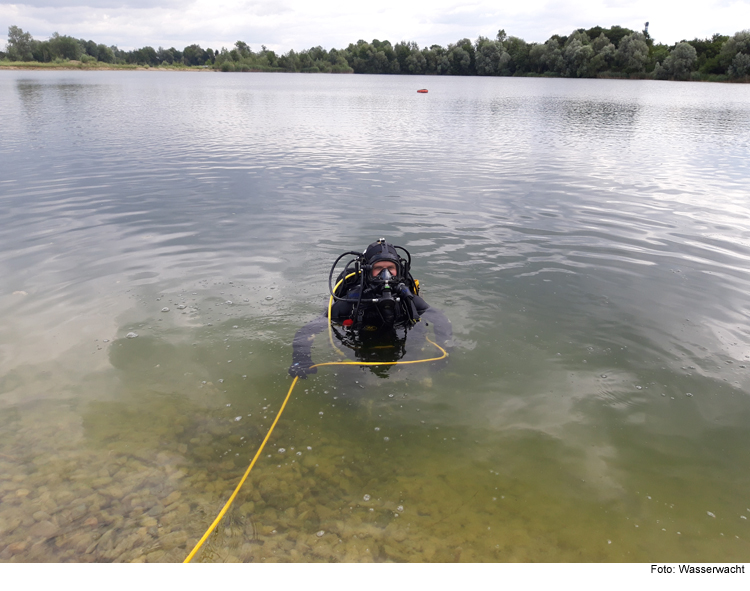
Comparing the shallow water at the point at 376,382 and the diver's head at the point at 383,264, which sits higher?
the diver's head at the point at 383,264

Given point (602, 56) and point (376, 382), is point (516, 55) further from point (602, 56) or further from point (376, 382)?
point (376, 382)

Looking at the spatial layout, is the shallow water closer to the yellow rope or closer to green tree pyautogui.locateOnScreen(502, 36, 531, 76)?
the yellow rope

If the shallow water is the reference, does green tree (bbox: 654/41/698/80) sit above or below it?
above

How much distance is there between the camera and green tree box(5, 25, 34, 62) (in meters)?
129

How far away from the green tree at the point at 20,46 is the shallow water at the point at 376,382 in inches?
6231

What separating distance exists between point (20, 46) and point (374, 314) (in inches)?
6900

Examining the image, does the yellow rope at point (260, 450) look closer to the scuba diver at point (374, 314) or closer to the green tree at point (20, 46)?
the scuba diver at point (374, 314)

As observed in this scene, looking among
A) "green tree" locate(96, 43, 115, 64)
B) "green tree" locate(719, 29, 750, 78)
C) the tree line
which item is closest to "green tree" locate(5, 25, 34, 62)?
the tree line

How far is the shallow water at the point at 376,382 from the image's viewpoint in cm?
404

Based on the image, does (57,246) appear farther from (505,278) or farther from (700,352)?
(700,352)

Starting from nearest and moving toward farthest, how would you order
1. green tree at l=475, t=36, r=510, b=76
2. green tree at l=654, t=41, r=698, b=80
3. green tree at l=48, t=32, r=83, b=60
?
green tree at l=654, t=41, r=698, b=80
green tree at l=475, t=36, r=510, b=76
green tree at l=48, t=32, r=83, b=60

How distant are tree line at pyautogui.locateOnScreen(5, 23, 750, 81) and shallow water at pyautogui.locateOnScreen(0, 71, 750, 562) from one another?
9194 centimetres

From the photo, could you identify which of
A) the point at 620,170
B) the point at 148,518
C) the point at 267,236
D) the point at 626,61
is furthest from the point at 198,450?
the point at 626,61

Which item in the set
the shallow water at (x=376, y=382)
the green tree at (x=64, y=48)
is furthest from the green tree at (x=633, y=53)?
the green tree at (x=64, y=48)
